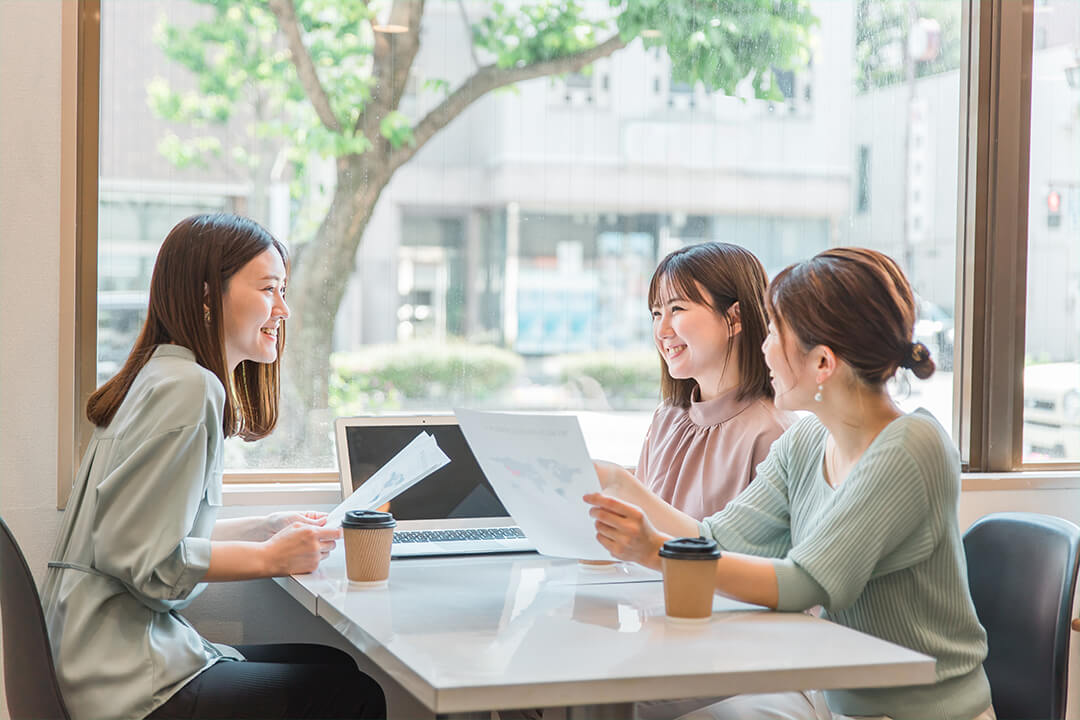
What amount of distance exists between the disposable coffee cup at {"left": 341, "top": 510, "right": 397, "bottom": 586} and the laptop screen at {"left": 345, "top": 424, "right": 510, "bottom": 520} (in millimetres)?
553

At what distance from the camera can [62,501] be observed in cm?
227

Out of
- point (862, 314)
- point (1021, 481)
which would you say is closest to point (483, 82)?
point (862, 314)

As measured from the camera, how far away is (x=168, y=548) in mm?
1550

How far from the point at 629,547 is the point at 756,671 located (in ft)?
1.14

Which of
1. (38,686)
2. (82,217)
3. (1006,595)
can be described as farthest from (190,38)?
(1006,595)

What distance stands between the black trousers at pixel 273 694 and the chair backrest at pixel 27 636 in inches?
6.0

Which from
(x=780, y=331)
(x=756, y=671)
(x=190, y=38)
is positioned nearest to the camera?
(x=756, y=671)

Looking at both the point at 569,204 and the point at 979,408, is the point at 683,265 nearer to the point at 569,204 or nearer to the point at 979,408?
the point at 569,204

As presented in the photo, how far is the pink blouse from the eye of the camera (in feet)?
6.93

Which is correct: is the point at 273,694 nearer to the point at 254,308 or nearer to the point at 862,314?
the point at 254,308

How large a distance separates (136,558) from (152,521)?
0.19 feet

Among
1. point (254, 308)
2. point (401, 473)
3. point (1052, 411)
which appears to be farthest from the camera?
point (1052, 411)

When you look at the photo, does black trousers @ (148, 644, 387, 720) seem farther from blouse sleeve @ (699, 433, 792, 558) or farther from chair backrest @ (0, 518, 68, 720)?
blouse sleeve @ (699, 433, 792, 558)

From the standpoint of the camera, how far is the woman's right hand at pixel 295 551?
1.67 meters
